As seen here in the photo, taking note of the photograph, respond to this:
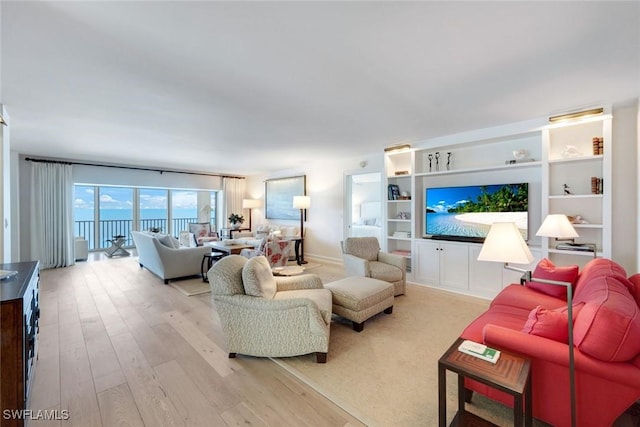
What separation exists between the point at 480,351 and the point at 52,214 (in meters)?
7.75

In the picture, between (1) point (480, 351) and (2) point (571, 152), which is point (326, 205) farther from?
(1) point (480, 351)

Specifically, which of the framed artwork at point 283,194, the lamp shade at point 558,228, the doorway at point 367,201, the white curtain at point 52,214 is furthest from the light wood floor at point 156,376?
the doorway at point 367,201

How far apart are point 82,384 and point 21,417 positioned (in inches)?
22.6

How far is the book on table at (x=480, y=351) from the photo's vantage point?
1429mm

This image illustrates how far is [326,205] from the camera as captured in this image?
6367mm

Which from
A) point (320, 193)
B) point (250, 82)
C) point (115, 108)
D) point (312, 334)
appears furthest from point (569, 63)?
point (320, 193)

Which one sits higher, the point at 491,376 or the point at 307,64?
the point at 307,64

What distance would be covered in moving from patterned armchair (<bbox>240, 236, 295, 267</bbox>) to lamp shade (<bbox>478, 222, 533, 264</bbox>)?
3.50 meters

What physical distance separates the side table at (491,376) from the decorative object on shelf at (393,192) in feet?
11.7

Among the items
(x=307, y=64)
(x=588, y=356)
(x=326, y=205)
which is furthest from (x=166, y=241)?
(x=588, y=356)

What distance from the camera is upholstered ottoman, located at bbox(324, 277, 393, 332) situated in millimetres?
2785

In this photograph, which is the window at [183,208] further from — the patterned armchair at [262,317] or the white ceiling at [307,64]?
the patterned armchair at [262,317]

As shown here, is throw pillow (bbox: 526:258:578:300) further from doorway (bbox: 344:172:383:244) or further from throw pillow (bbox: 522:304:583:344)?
doorway (bbox: 344:172:383:244)

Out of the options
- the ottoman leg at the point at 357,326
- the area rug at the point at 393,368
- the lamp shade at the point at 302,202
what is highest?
the lamp shade at the point at 302,202
